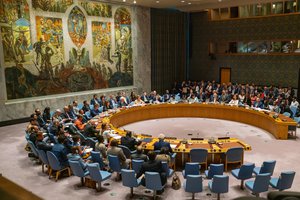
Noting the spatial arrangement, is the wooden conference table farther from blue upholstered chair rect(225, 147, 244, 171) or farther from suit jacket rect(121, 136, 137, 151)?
suit jacket rect(121, 136, 137, 151)

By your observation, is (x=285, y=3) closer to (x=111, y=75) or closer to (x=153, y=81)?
(x=153, y=81)

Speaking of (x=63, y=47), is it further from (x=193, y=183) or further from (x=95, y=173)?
(x=193, y=183)

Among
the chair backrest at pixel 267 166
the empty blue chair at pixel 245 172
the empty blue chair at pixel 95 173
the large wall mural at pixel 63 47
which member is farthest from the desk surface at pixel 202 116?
the large wall mural at pixel 63 47

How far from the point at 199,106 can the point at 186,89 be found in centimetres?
461

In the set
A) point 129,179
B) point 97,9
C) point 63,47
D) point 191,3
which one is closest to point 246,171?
point 129,179

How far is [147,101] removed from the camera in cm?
1552

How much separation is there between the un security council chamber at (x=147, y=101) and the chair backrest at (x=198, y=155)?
0.10ft

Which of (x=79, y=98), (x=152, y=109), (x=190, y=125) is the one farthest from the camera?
(x=79, y=98)

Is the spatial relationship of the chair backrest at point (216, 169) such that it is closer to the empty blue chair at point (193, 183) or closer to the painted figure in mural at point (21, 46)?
the empty blue chair at point (193, 183)

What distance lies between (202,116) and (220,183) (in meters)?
9.24

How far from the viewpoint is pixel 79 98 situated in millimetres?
16156

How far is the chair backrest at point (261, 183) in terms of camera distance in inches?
235

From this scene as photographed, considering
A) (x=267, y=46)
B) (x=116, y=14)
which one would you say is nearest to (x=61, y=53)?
(x=116, y=14)

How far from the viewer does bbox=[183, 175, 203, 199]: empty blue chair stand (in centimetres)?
599
